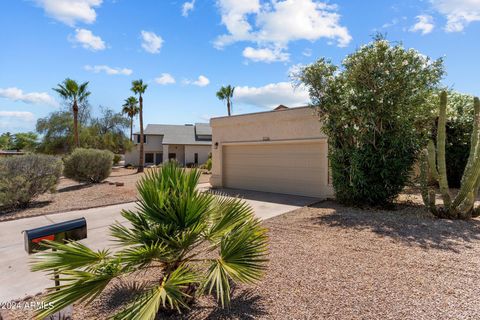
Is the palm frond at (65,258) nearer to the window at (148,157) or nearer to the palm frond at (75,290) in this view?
the palm frond at (75,290)

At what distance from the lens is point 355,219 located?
7328 mm

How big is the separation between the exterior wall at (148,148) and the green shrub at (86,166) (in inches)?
864

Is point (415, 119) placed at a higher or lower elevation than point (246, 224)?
higher

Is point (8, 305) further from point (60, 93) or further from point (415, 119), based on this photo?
point (60, 93)

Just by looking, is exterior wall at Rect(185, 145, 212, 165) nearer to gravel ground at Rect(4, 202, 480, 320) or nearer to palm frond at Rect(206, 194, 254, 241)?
gravel ground at Rect(4, 202, 480, 320)

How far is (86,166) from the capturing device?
14461mm

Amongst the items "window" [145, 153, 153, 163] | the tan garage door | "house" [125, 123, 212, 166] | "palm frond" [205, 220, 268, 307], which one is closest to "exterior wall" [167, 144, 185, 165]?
"house" [125, 123, 212, 166]

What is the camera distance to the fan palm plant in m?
2.48

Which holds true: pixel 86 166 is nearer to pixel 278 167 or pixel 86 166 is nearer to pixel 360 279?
pixel 278 167

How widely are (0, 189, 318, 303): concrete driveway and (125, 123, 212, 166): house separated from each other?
25.0 meters

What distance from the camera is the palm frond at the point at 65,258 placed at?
256 cm

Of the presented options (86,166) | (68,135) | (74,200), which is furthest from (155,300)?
(68,135)

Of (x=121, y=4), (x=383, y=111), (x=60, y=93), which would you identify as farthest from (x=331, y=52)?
(x=60, y=93)

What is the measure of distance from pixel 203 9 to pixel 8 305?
1061cm
